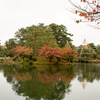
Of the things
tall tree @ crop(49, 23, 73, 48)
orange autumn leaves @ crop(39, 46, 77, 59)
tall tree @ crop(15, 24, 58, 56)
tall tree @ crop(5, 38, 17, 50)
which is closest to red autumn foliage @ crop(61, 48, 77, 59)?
orange autumn leaves @ crop(39, 46, 77, 59)

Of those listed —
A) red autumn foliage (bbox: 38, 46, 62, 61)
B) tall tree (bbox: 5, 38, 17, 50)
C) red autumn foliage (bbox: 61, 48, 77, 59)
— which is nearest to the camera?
red autumn foliage (bbox: 38, 46, 62, 61)

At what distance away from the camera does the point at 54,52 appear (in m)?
20.9

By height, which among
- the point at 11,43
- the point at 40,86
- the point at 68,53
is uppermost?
the point at 11,43

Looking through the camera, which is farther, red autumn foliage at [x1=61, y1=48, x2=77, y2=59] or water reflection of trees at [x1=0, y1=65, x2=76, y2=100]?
red autumn foliage at [x1=61, y1=48, x2=77, y2=59]

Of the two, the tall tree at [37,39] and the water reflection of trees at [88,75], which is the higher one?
the tall tree at [37,39]

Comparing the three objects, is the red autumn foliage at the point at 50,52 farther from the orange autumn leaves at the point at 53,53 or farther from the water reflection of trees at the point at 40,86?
the water reflection of trees at the point at 40,86

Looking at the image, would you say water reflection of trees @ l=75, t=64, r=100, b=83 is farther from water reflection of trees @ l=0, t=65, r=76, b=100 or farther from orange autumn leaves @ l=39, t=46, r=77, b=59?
orange autumn leaves @ l=39, t=46, r=77, b=59

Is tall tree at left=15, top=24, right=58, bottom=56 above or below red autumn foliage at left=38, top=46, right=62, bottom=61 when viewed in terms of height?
above

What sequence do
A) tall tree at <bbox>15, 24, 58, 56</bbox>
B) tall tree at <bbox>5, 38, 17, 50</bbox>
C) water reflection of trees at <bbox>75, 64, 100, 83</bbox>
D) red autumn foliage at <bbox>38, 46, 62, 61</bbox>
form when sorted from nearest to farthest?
water reflection of trees at <bbox>75, 64, 100, 83</bbox>, red autumn foliage at <bbox>38, 46, 62, 61</bbox>, tall tree at <bbox>15, 24, 58, 56</bbox>, tall tree at <bbox>5, 38, 17, 50</bbox>

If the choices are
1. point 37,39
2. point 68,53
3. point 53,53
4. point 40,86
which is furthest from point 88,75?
point 37,39

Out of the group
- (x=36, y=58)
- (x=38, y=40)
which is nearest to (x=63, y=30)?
(x=38, y=40)

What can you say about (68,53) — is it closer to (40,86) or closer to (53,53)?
(53,53)

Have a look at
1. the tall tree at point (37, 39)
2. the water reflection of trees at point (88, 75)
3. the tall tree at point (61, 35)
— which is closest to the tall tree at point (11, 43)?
the tall tree at point (37, 39)

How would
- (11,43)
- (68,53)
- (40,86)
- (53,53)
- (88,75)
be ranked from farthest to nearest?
(11,43) < (68,53) < (53,53) < (88,75) < (40,86)
